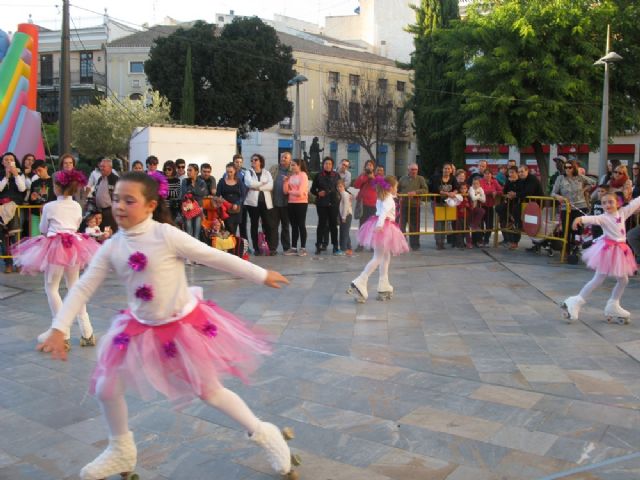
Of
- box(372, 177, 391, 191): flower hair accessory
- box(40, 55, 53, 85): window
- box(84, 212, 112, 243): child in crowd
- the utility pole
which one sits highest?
box(40, 55, 53, 85): window

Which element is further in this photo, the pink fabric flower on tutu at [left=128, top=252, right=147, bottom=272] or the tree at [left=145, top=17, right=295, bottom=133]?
the tree at [left=145, top=17, right=295, bottom=133]

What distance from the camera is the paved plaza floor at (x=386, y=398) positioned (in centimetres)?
419

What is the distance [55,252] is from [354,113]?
4841 cm

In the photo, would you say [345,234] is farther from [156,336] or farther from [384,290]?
[156,336]

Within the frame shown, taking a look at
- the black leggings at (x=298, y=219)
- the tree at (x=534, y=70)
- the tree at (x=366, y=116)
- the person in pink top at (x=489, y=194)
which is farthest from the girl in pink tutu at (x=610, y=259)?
the tree at (x=366, y=116)

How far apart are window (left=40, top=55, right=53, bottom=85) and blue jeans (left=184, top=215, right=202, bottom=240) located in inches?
2129

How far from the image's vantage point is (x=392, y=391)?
5484 millimetres

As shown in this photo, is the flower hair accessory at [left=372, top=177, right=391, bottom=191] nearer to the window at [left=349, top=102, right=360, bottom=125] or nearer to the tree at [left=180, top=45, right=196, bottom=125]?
the tree at [left=180, top=45, right=196, bottom=125]

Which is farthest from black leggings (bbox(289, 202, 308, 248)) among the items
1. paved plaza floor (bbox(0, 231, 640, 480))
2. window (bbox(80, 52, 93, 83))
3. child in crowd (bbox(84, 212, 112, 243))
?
window (bbox(80, 52, 93, 83))

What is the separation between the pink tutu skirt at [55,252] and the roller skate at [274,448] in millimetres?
3705

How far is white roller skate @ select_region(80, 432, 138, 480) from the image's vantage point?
372 centimetres

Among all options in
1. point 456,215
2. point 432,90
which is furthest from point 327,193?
point 432,90

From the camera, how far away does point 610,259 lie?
7.81 meters

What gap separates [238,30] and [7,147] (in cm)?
3437
